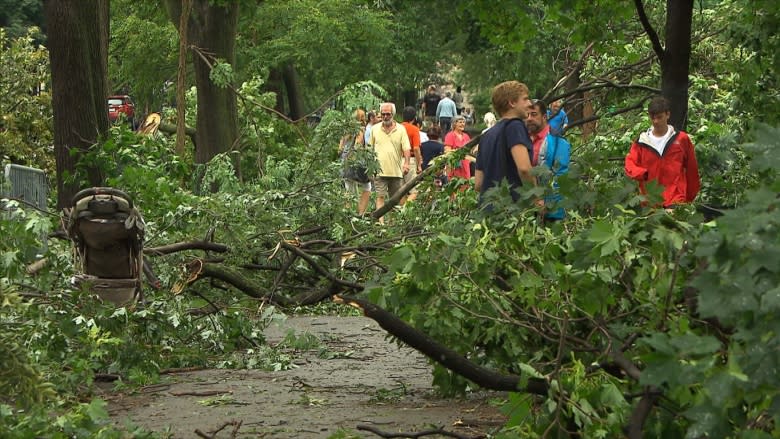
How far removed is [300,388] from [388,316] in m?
3.70

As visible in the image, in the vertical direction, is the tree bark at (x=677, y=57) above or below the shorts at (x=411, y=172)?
above

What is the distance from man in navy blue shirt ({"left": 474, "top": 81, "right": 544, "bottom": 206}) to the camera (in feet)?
31.0

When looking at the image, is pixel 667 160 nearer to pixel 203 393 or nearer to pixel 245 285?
pixel 245 285

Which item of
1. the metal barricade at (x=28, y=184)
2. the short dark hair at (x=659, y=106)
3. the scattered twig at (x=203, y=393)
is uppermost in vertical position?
the short dark hair at (x=659, y=106)

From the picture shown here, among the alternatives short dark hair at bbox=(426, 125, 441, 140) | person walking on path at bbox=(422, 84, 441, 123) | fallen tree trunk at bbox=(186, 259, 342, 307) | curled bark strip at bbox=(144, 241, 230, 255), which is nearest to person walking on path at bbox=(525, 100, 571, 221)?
fallen tree trunk at bbox=(186, 259, 342, 307)

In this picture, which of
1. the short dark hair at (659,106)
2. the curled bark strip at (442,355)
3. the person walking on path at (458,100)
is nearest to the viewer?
the curled bark strip at (442,355)

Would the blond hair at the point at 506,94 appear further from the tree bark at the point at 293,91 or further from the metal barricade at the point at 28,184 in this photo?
the tree bark at the point at 293,91

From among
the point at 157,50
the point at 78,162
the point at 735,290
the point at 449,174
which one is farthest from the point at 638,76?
the point at 157,50

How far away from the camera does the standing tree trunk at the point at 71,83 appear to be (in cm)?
1393

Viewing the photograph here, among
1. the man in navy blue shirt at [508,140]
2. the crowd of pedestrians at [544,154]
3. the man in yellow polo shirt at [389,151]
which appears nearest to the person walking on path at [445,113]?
the man in yellow polo shirt at [389,151]

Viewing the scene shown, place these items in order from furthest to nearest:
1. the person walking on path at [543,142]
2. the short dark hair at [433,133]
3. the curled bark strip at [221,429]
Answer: the short dark hair at [433,133] → the person walking on path at [543,142] → the curled bark strip at [221,429]

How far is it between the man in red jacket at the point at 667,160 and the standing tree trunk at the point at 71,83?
16.6 ft

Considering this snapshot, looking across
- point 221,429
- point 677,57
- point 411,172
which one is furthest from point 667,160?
point 411,172

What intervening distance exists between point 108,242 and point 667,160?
165 inches
